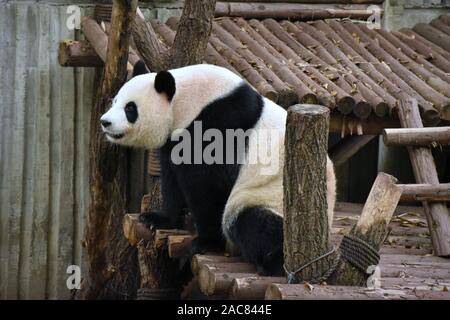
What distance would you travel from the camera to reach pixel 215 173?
5.61m

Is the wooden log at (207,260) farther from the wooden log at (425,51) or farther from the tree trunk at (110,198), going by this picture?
the wooden log at (425,51)

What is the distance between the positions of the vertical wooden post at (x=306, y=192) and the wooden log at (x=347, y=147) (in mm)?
3995

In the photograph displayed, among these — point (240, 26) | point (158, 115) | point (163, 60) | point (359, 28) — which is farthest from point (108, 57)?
point (359, 28)

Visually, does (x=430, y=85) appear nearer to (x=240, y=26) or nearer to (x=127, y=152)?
(x=240, y=26)

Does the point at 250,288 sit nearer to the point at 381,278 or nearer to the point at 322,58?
the point at 381,278

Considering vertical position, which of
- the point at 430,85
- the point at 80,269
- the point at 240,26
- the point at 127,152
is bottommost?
the point at 80,269

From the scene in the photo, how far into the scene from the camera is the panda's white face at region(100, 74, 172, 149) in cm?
578

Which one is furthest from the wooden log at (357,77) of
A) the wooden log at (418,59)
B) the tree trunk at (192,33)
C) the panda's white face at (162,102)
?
the panda's white face at (162,102)

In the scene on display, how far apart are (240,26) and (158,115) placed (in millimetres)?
3231

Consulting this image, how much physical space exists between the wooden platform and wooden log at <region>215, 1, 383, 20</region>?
273cm

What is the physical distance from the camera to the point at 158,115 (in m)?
5.78

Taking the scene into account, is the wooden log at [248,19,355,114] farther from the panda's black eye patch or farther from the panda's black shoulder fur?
the panda's black eye patch

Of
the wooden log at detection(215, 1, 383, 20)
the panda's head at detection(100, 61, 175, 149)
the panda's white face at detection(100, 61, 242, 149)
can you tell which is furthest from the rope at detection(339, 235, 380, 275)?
the wooden log at detection(215, 1, 383, 20)
